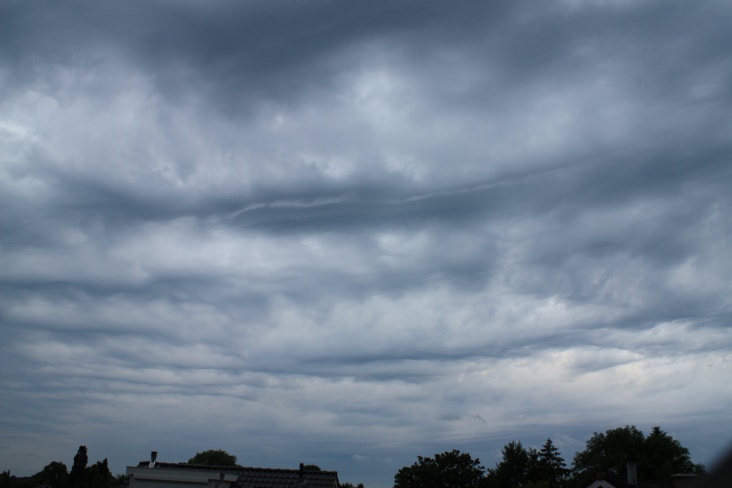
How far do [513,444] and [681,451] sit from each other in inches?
1304

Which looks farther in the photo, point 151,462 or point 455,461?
point 455,461

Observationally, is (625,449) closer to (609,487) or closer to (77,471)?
(609,487)

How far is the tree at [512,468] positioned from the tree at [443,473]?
52.9 feet

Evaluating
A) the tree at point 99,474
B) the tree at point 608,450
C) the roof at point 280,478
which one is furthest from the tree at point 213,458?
the roof at point 280,478

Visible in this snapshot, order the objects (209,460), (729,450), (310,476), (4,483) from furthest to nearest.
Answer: (209,460) → (4,483) → (310,476) → (729,450)

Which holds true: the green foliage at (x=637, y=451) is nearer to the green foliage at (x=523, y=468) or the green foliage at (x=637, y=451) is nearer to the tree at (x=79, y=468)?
the green foliage at (x=523, y=468)

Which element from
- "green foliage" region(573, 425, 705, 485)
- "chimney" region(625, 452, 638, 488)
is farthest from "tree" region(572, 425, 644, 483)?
"chimney" region(625, 452, 638, 488)

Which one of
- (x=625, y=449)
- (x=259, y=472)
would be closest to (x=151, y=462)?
(x=259, y=472)

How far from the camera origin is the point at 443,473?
104m

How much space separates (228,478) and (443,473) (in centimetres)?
7369

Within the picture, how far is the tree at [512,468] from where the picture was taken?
12131 centimetres

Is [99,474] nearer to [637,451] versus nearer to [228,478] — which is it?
[228,478]

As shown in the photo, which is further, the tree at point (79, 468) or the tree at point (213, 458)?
the tree at point (213, 458)

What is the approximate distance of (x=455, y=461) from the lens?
10556 centimetres
